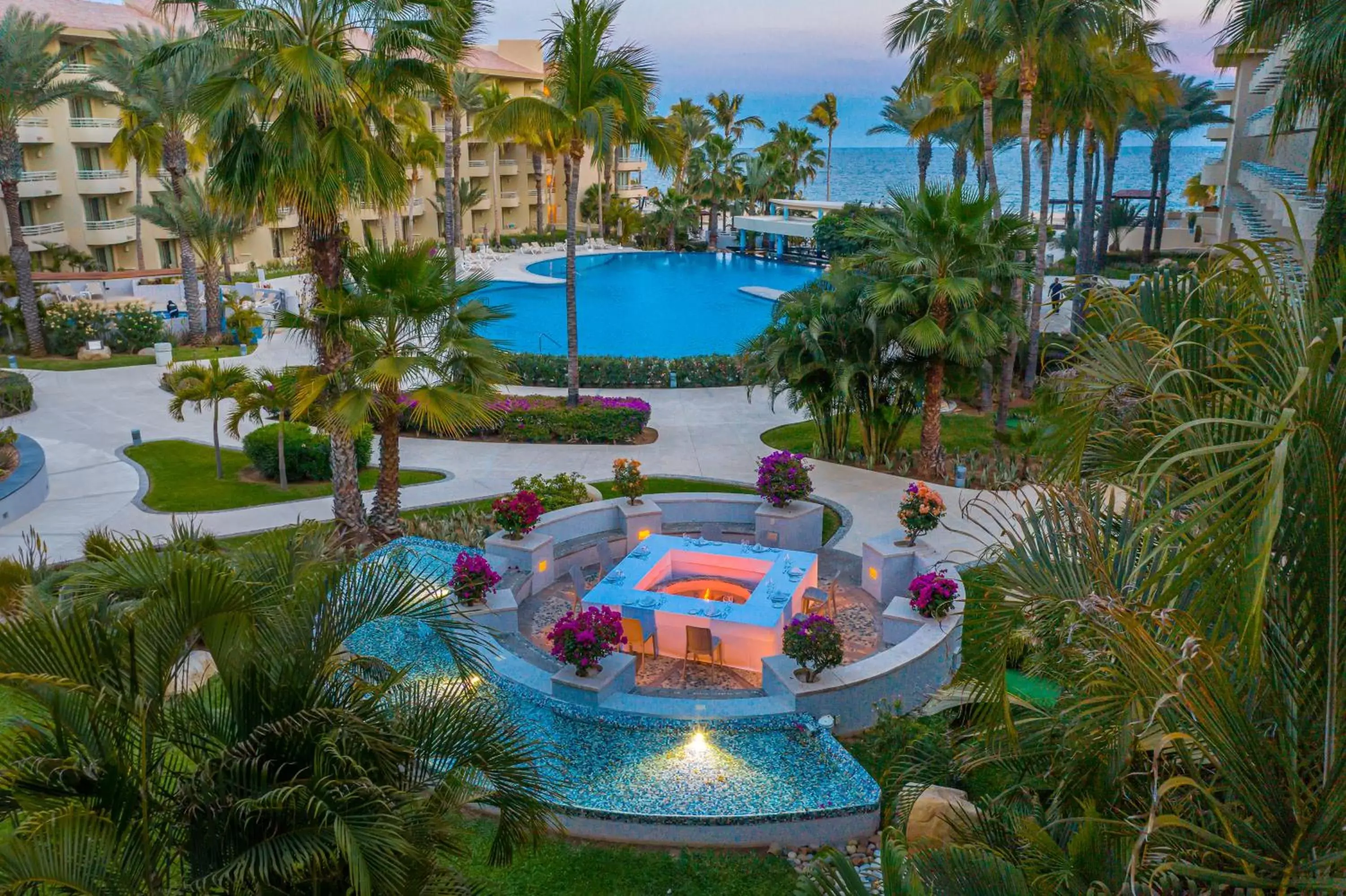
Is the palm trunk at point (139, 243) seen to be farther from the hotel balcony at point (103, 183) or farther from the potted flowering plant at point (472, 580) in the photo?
the potted flowering plant at point (472, 580)

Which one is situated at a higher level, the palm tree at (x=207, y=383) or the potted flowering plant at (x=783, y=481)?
the palm tree at (x=207, y=383)

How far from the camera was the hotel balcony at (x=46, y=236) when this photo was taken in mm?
39438

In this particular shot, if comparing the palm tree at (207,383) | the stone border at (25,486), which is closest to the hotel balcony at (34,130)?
the stone border at (25,486)

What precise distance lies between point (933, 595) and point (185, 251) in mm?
27466

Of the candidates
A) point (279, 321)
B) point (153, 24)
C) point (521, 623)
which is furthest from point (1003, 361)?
point (153, 24)

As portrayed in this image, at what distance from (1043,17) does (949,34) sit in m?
1.67

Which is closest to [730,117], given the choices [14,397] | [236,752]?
[14,397]

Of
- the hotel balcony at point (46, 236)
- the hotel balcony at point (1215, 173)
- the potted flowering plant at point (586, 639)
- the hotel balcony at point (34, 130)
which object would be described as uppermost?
the hotel balcony at point (34, 130)

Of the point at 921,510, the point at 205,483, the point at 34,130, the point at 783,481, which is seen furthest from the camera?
the point at 34,130

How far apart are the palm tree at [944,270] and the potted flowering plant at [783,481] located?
10.1 feet

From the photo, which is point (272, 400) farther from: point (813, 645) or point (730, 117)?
point (730, 117)

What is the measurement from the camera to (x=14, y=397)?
23.3 m

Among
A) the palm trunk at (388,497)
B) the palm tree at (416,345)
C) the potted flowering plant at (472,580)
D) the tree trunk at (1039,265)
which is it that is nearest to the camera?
the potted flowering plant at (472,580)

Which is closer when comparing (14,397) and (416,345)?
(416,345)
